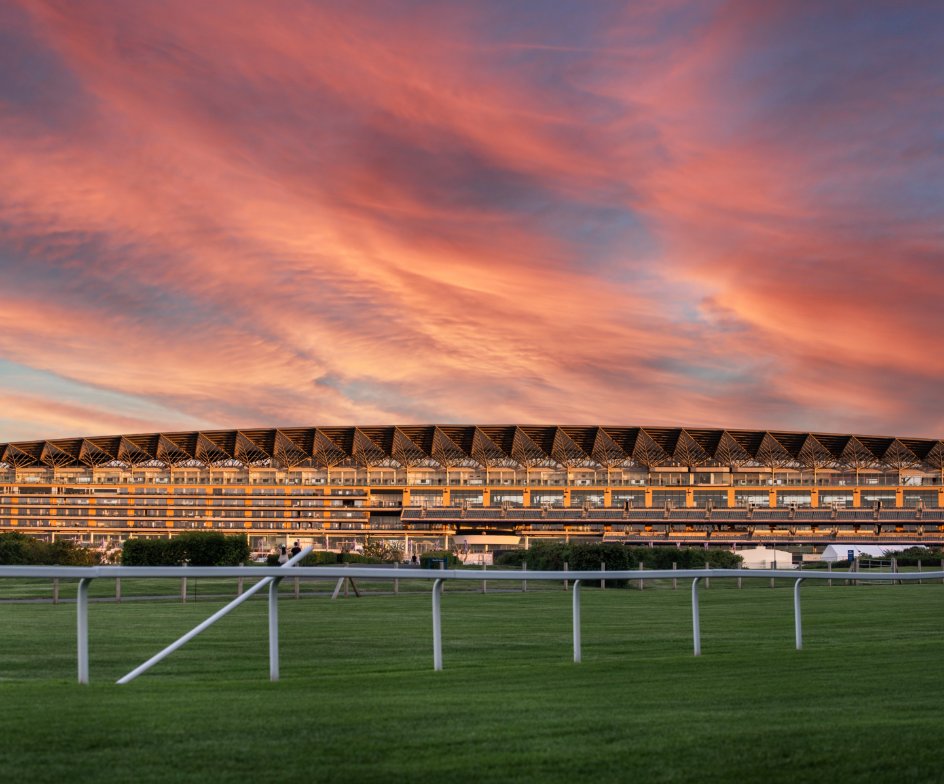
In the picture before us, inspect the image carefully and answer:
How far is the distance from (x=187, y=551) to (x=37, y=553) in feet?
47.5

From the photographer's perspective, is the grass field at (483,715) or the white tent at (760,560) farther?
the white tent at (760,560)

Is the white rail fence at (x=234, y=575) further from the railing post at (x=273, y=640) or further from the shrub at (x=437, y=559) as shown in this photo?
the shrub at (x=437, y=559)

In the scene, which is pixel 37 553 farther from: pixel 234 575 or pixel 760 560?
pixel 234 575

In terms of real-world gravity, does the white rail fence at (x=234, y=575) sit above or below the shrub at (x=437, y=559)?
above

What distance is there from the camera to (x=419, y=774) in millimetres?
6055

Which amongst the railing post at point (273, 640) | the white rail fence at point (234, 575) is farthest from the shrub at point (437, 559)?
the railing post at point (273, 640)

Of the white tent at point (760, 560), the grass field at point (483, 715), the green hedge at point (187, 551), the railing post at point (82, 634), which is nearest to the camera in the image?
the grass field at point (483, 715)

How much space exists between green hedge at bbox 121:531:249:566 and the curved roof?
91.5 m

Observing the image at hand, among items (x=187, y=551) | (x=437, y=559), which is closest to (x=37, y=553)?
(x=187, y=551)

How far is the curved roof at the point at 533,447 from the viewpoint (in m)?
152

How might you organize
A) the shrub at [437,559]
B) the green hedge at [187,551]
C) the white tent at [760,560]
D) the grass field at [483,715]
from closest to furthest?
the grass field at [483,715]
the green hedge at [187,551]
the shrub at [437,559]
the white tent at [760,560]

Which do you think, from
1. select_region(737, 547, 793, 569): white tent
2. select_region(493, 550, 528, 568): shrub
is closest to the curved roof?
select_region(737, 547, 793, 569): white tent

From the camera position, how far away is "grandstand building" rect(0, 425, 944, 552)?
151 metres

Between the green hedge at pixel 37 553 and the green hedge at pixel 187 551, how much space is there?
7.68 metres
